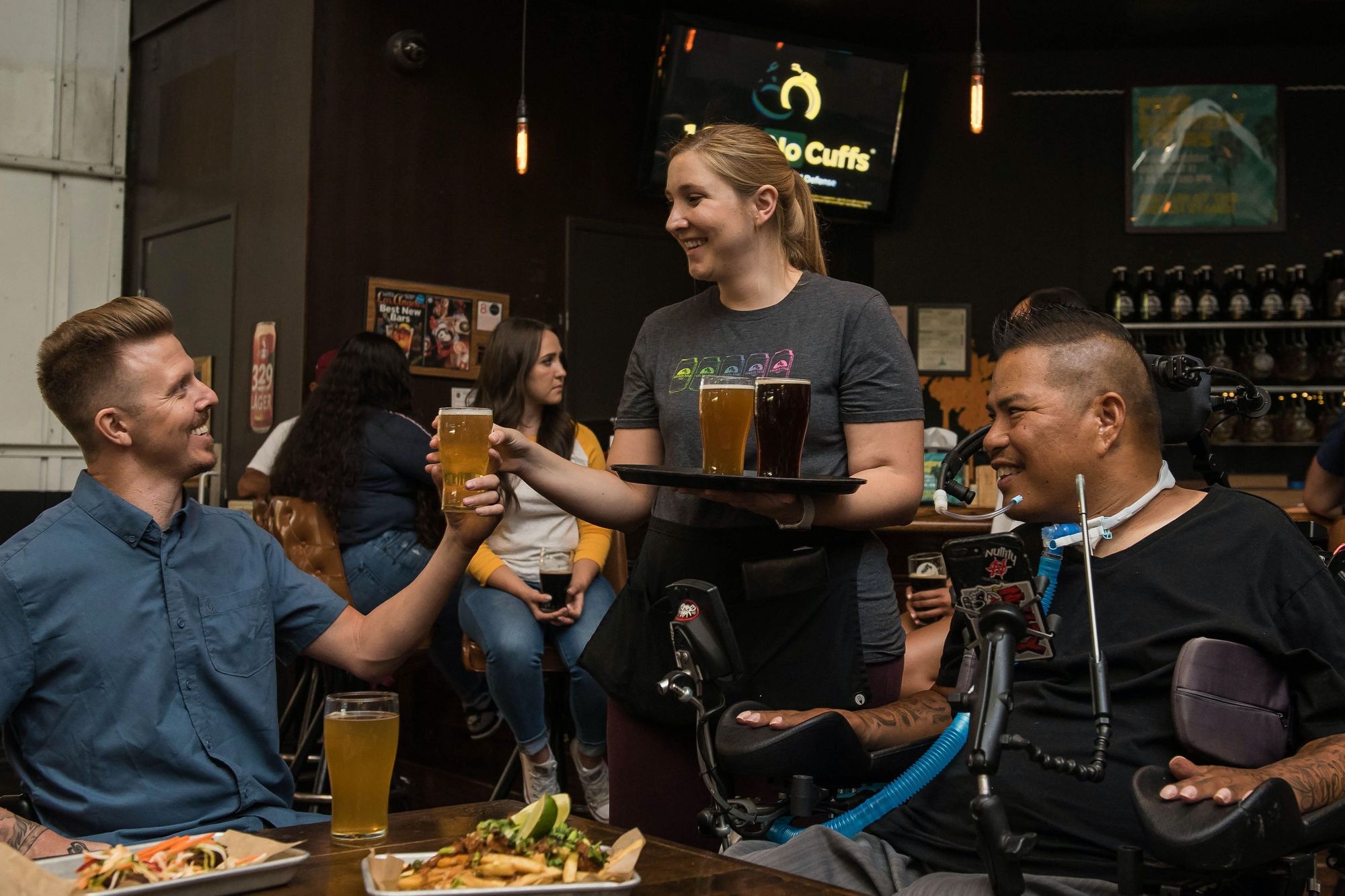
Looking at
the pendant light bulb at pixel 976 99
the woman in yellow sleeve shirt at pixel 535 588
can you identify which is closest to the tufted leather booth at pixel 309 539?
the woman in yellow sleeve shirt at pixel 535 588

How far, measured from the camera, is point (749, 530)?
6.76 feet

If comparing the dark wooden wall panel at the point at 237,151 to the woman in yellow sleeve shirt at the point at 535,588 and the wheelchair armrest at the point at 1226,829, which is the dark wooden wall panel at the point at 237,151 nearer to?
the woman in yellow sleeve shirt at the point at 535,588

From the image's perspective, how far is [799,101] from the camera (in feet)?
21.2

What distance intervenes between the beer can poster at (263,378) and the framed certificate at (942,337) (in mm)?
3308

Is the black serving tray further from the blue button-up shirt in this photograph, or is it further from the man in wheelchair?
the blue button-up shirt

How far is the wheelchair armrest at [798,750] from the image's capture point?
1673 millimetres

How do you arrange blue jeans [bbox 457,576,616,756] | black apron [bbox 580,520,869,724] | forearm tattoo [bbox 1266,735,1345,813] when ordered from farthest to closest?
blue jeans [bbox 457,576,616,756] → black apron [bbox 580,520,869,724] → forearm tattoo [bbox 1266,735,1345,813]

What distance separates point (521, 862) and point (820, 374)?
104cm

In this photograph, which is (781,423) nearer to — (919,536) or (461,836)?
(461,836)

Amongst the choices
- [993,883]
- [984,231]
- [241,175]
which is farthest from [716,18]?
[993,883]

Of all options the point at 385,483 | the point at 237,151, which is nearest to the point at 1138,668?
the point at 385,483

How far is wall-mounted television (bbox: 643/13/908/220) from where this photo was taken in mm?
6172

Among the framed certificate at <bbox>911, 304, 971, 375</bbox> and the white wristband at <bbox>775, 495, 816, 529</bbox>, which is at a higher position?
the framed certificate at <bbox>911, 304, 971, 375</bbox>

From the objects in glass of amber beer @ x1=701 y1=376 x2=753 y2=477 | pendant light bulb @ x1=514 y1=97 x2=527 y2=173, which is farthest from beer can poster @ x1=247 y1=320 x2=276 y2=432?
glass of amber beer @ x1=701 y1=376 x2=753 y2=477
